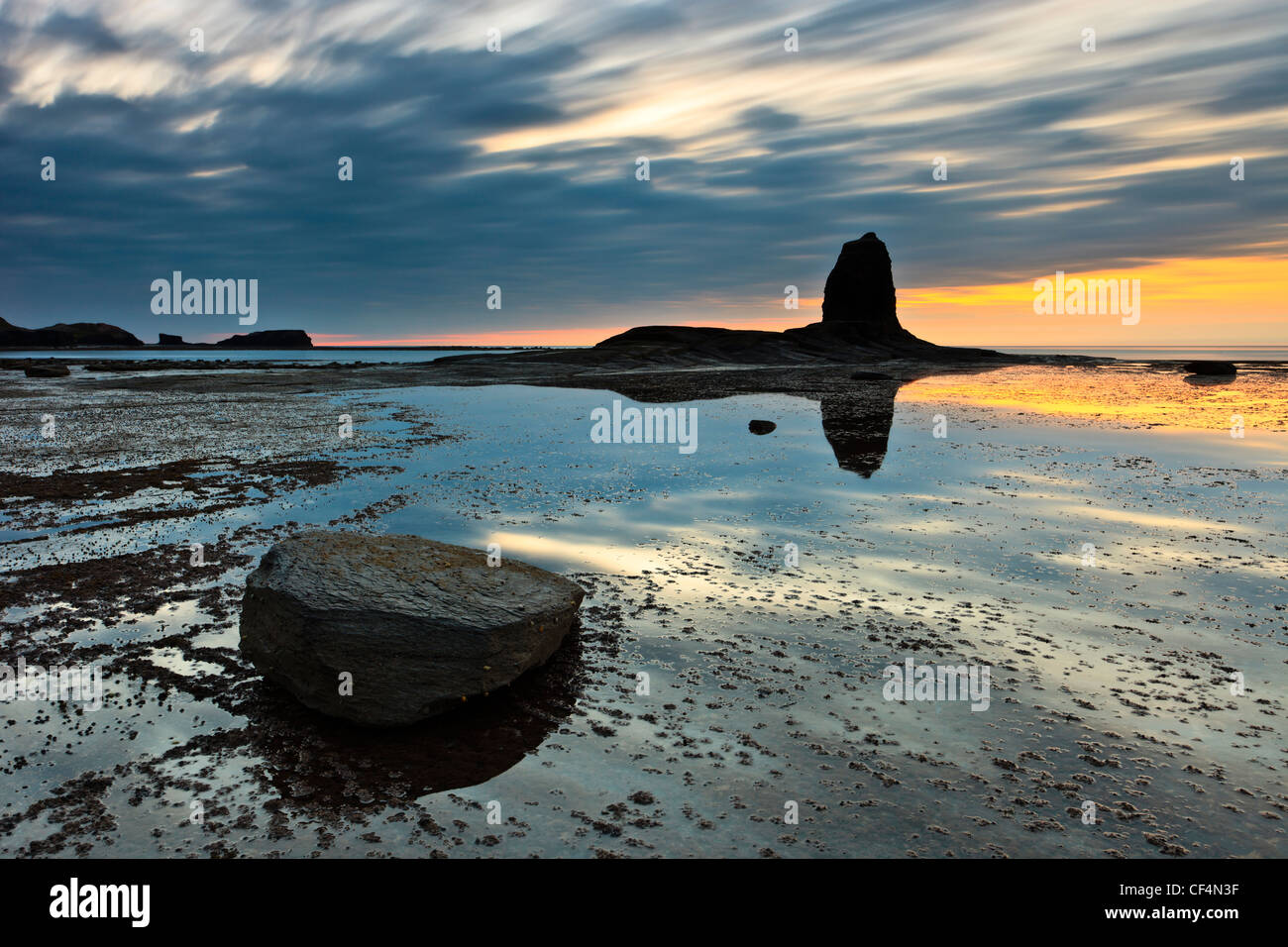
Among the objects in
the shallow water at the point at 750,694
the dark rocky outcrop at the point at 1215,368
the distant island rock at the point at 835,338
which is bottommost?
the shallow water at the point at 750,694

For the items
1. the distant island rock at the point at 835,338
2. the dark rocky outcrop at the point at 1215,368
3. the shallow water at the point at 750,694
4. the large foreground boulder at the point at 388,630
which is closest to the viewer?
the shallow water at the point at 750,694

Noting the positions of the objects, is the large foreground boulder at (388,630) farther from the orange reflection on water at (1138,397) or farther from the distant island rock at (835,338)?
the distant island rock at (835,338)

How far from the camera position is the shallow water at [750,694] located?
182 inches

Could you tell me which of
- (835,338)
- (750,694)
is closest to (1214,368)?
(835,338)

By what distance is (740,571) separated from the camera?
9641 mm

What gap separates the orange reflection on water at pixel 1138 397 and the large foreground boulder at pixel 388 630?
26709mm

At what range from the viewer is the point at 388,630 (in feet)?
20.1

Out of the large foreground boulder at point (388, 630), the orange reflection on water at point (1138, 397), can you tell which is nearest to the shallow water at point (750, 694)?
the large foreground boulder at point (388, 630)

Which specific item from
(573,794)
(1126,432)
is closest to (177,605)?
(573,794)

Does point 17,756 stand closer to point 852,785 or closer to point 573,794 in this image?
point 573,794

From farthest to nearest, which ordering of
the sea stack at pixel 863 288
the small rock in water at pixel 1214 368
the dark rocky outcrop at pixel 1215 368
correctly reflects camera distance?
the sea stack at pixel 863 288
the small rock in water at pixel 1214 368
the dark rocky outcrop at pixel 1215 368

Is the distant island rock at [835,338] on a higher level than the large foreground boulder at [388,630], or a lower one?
higher

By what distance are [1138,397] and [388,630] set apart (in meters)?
42.1
